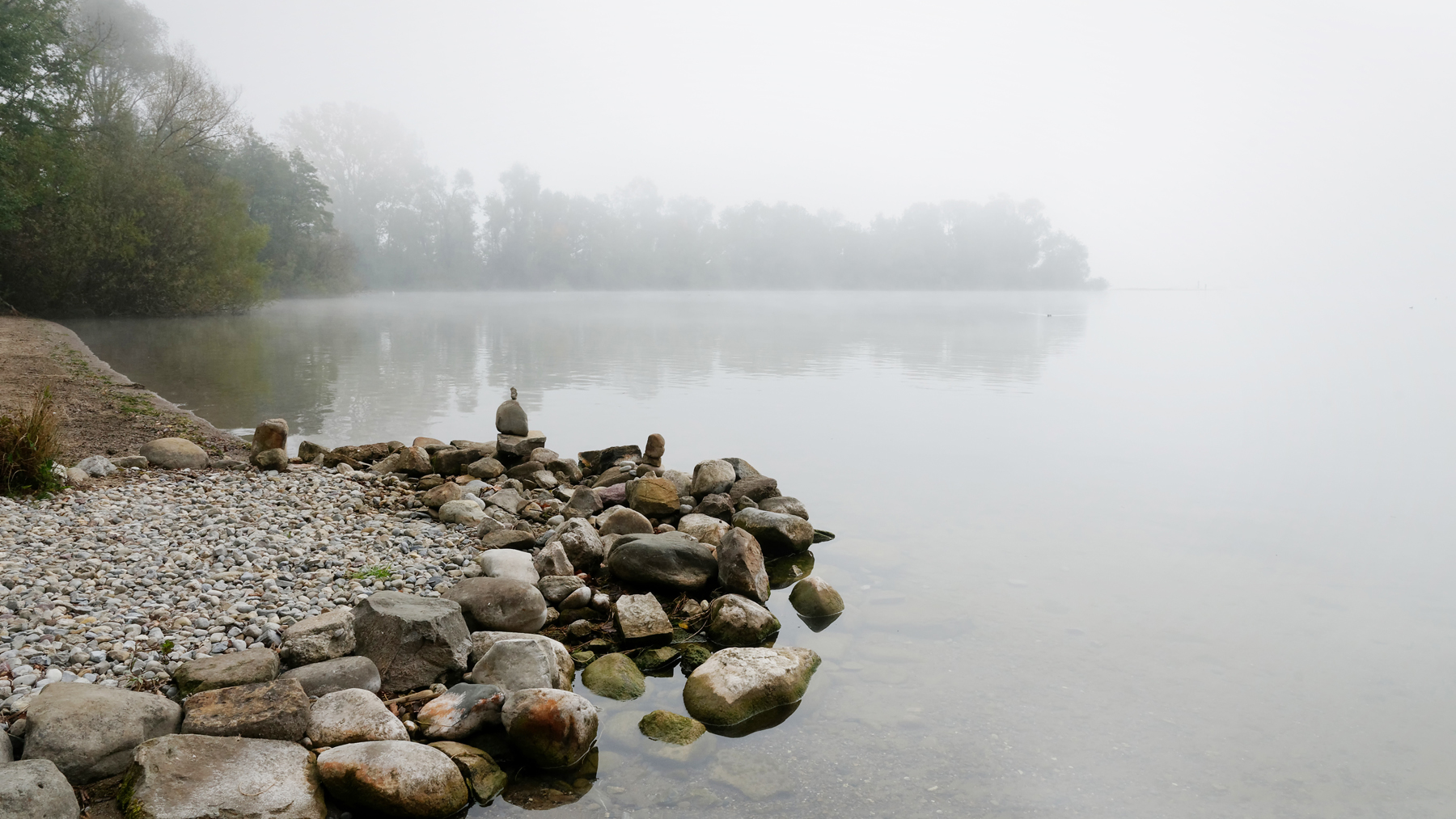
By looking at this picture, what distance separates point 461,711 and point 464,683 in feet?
0.88

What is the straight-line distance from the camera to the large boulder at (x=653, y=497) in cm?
868

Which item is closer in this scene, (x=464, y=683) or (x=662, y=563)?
(x=464, y=683)

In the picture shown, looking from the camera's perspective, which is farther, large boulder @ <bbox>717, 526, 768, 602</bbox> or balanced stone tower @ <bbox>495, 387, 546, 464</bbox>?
balanced stone tower @ <bbox>495, 387, 546, 464</bbox>

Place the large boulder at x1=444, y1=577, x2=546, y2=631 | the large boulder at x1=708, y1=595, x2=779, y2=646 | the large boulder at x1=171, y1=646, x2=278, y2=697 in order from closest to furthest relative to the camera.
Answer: the large boulder at x1=171, y1=646, x2=278, y2=697 < the large boulder at x1=444, y1=577, x2=546, y2=631 < the large boulder at x1=708, y1=595, x2=779, y2=646

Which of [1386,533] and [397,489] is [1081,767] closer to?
[397,489]

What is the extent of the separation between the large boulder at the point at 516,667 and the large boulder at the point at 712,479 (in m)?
4.33

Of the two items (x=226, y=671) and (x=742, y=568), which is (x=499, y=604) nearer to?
(x=226, y=671)

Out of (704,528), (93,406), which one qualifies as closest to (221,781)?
(704,528)

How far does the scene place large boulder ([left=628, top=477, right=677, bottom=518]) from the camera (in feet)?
28.5

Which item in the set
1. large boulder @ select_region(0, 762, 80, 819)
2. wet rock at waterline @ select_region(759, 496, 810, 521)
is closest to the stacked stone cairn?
large boulder @ select_region(0, 762, 80, 819)

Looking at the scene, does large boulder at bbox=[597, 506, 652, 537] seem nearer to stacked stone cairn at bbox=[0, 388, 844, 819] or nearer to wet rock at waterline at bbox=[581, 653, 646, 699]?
stacked stone cairn at bbox=[0, 388, 844, 819]

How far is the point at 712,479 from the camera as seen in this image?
9.49m

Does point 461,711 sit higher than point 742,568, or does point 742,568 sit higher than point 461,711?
point 742,568

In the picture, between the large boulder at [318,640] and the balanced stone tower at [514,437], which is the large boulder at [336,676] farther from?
the balanced stone tower at [514,437]
